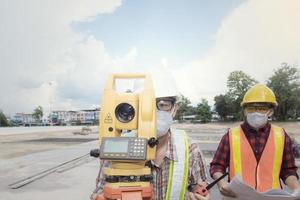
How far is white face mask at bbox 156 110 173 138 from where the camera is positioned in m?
1.98

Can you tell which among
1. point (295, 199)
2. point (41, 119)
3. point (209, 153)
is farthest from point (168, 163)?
point (41, 119)

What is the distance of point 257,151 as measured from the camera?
98.2 inches

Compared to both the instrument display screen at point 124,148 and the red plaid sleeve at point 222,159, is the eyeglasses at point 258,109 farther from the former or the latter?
the instrument display screen at point 124,148

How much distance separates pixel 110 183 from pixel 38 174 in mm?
7742

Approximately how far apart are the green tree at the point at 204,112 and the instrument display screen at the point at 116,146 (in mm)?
78567

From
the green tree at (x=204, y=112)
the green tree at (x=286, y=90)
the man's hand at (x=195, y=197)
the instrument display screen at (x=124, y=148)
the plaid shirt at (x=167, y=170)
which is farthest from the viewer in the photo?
the green tree at (x=204, y=112)

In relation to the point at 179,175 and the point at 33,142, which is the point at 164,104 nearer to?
the point at 179,175

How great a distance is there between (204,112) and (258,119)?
79.2 metres

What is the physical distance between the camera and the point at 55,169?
9688 millimetres

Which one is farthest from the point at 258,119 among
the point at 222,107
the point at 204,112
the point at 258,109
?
the point at 204,112

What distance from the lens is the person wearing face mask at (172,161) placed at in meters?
1.92

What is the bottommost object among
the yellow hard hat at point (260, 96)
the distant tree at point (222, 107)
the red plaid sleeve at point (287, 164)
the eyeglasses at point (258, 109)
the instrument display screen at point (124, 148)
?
the red plaid sleeve at point (287, 164)

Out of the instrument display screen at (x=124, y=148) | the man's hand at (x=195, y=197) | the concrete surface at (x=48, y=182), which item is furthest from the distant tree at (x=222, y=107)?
the instrument display screen at (x=124, y=148)

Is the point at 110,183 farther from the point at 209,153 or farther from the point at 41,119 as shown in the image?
the point at 41,119
